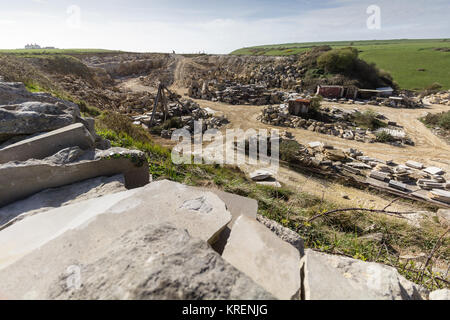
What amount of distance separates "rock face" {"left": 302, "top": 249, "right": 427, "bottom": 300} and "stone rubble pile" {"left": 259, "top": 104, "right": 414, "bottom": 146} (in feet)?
47.3

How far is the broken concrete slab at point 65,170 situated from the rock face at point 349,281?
2.86 metres

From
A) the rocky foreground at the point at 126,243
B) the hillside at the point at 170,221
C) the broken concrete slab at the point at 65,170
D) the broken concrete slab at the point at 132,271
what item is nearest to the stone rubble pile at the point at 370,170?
the hillside at the point at 170,221

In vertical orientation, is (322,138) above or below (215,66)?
below

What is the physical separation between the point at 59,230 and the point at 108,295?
120cm

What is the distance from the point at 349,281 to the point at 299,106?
700 inches

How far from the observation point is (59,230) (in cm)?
203

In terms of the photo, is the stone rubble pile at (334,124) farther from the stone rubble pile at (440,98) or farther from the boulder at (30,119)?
the boulder at (30,119)

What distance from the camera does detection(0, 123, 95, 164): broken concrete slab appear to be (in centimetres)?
292

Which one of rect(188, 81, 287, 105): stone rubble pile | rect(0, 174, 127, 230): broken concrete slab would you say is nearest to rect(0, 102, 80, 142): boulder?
rect(0, 174, 127, 230): broken concrete slab

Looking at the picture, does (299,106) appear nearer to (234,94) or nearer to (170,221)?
(234,94)

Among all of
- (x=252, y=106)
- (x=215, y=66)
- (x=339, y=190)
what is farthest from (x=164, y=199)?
(x=215, y=66)

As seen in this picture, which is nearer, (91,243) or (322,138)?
(91,243)

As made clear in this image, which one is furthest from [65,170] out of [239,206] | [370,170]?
[370,170]
